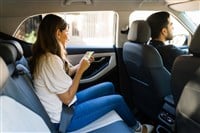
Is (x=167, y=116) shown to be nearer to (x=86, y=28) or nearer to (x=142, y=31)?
(x=142, y=31)

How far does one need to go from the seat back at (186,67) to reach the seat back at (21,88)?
0.86m

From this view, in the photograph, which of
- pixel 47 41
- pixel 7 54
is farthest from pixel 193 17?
pixel 7 54

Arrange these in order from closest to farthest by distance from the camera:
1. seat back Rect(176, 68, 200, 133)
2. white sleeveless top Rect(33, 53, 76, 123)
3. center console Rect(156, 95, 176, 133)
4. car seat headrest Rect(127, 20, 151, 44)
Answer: seat back Rect(176, 68, 200, 133) < white sleeveless top Rect(33, 53, 76, 123) < center console Rect(156, 95, 176, 133) < car seat headrest Rect(127, 20, 151, 44)

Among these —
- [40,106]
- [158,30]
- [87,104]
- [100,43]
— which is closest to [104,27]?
[100,43]

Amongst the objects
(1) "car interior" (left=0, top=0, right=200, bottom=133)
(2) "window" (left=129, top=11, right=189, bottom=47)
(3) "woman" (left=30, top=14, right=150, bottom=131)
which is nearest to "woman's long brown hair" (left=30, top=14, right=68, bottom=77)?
(3) "woman" (left=30, top=14, right=150, bottom=131)

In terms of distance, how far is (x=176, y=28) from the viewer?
3697 mm

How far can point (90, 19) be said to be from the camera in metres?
3.55

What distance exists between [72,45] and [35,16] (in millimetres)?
489

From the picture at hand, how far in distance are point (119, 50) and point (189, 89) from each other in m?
1.68

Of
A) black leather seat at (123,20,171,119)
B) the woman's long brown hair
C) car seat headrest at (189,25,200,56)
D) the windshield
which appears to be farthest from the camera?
the windshield

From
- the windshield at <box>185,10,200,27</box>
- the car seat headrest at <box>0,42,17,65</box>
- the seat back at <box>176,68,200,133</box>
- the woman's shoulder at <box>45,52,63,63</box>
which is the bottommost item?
the seat back at <box>176,68,200,133</box>

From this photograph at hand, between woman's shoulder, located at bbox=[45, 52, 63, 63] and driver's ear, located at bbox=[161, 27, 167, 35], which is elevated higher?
driver's ear, located at bbox=[161, 27, 167, 35]

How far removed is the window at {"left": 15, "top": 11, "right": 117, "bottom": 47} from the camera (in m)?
3.44

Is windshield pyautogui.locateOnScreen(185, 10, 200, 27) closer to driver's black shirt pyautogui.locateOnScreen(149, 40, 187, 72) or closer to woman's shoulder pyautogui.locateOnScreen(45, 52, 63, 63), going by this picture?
driver's black shirt pyautogui.locateOnScreen(149, 40, 187, 72)
